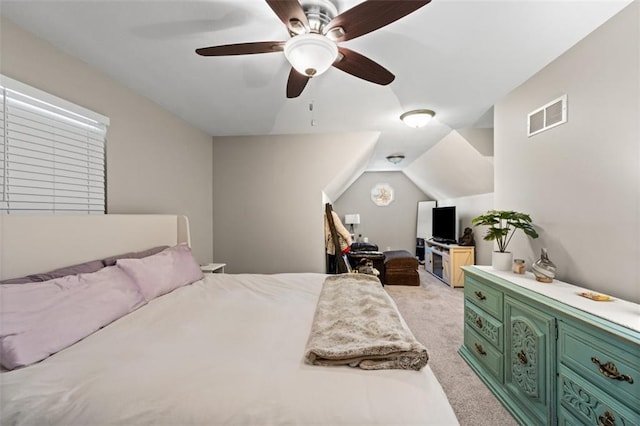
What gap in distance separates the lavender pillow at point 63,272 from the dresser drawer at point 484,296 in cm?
274

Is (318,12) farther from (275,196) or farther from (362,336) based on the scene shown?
(275,196)

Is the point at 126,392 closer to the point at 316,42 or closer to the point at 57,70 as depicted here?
the point at 316,42

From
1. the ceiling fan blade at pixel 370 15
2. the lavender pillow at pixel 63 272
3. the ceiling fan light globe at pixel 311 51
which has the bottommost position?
the lavender pillow at pixel 63 272

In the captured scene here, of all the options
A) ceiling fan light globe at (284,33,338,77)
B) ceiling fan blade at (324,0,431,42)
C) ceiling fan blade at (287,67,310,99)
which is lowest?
ceiling fan light globe at (284,33,338,77)

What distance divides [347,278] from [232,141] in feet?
9.21

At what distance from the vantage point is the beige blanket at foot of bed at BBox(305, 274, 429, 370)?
3.42 feet

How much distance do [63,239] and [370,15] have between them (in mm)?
2206

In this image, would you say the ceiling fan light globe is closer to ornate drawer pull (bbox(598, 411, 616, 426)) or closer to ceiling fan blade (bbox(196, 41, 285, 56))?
ceiling fan blade (bbox(196, 41, 285, 56))

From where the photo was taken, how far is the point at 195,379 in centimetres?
95

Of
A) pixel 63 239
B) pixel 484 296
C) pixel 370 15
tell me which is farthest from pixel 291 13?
pixel 484 296

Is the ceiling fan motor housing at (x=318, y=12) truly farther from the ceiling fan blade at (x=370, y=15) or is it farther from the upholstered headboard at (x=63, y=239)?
the upholstered headboard at (x=63, y=239)

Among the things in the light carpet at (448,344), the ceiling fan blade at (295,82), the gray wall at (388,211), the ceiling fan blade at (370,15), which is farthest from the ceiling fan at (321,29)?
the gray wall at (388,211)

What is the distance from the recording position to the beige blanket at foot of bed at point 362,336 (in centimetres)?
104

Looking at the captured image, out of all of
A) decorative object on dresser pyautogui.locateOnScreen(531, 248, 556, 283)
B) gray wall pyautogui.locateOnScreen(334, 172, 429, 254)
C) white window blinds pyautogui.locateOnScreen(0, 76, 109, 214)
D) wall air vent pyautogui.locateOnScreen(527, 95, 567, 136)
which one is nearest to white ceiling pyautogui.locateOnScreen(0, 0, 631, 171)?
wall air vent pyautogui.locateOnScreen(527, 95, 567, 136)
